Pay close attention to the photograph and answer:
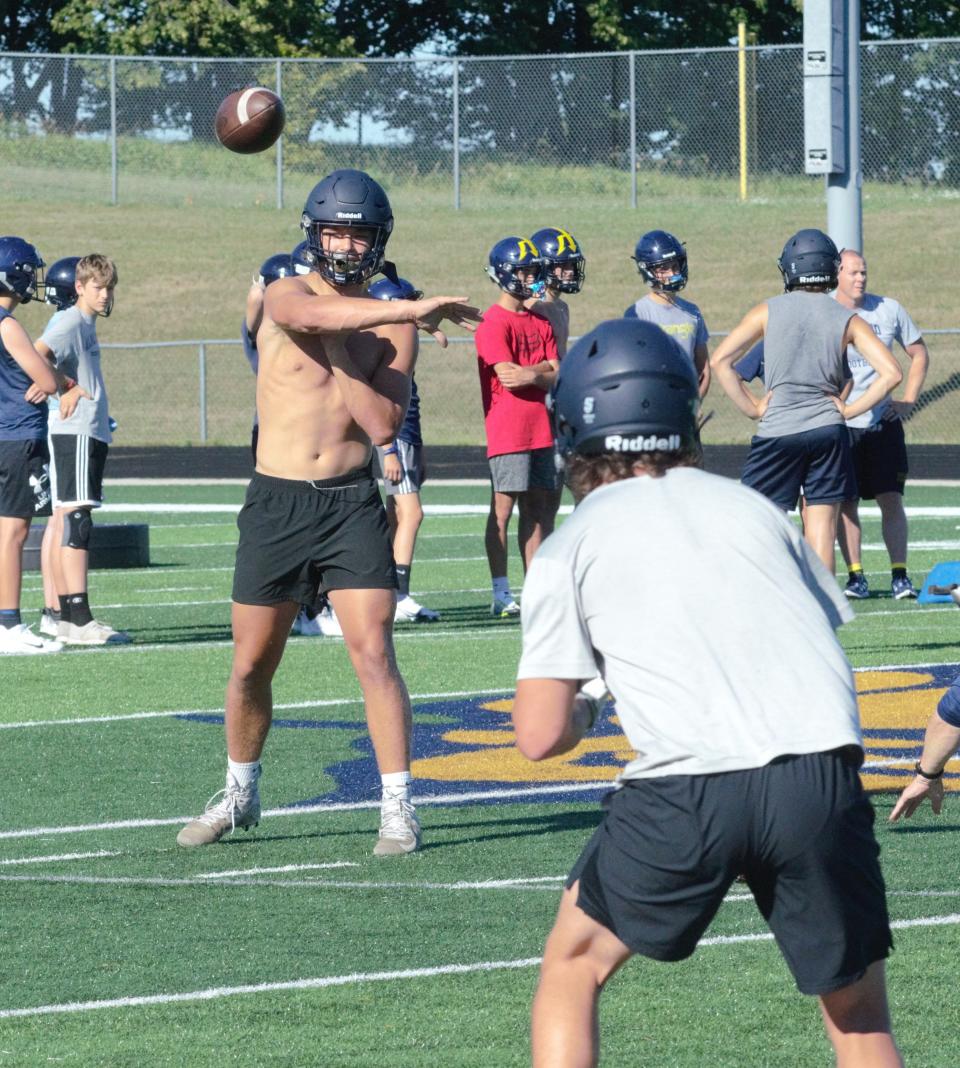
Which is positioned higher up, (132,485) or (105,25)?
(105,25)

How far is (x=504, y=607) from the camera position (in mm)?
13602

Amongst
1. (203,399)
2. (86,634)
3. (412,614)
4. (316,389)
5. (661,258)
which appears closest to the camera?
(316,389)

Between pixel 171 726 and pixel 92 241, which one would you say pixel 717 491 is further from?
pixel 92 241

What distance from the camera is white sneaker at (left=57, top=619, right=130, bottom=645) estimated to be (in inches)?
492

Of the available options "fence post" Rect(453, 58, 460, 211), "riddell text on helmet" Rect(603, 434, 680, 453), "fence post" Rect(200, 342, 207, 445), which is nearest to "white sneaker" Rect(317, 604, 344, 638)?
"riddell text on helmet" Rect(603, 434, 680, 453)

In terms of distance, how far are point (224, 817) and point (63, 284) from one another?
610cm

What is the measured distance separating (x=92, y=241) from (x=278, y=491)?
35608mm

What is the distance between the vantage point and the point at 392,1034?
16.5 feet

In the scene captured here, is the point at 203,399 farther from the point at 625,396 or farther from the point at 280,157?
the point at 625,396

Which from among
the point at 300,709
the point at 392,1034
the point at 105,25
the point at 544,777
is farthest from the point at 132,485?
the point at 105,25

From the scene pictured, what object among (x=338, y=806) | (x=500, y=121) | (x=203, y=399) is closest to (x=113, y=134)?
(x=500, y=121)

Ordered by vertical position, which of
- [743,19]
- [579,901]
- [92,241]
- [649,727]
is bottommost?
[579,901]

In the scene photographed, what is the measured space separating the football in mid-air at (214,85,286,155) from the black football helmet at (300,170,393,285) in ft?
15.8

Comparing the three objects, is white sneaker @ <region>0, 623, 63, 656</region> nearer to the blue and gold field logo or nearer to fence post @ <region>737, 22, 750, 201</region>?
the blue and gold field logo
